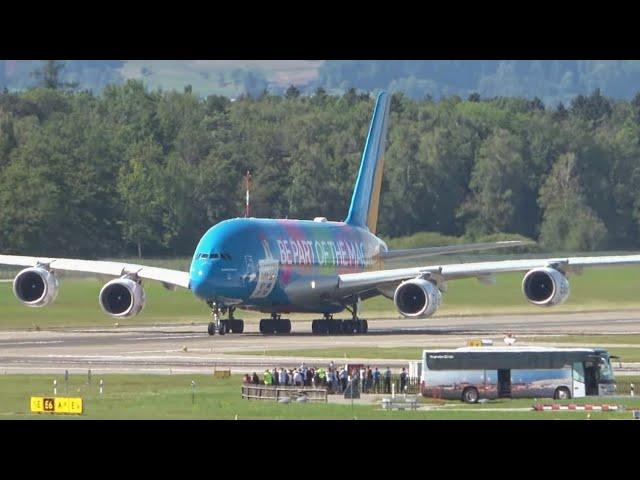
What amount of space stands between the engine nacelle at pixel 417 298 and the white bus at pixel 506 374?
68.6 feet

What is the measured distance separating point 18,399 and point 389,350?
56.4 ft

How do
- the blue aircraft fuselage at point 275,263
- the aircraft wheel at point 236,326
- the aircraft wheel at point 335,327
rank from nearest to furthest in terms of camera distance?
the blue aircraft fuselage at point 275,263, the aircraft wheel at point 236,326, the aircraft wheel at point 335,327

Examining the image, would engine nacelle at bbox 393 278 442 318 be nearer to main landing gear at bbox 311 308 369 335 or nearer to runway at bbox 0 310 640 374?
runway at bbox 0 310 640 374

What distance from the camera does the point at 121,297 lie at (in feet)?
193

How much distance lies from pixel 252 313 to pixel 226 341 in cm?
1666

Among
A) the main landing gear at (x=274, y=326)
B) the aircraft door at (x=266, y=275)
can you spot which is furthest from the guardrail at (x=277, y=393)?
the main landing gear at (x=274, y=326)

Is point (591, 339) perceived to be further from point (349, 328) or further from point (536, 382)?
point (536, 382)

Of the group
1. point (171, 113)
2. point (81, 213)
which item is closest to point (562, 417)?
point (81, 213)

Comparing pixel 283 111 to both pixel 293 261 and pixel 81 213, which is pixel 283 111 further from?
pixel 293 261

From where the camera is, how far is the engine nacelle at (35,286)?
2344 inches

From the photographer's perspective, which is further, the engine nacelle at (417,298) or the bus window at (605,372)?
the engine nacelle at (417,298)

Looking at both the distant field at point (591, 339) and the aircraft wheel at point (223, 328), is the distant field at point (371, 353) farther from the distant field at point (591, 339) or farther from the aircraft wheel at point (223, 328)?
the aircraft wheel at point (223, 328)

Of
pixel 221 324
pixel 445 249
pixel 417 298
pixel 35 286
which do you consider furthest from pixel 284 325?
pixel 35 286

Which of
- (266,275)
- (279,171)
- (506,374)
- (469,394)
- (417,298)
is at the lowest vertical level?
(469,394)
